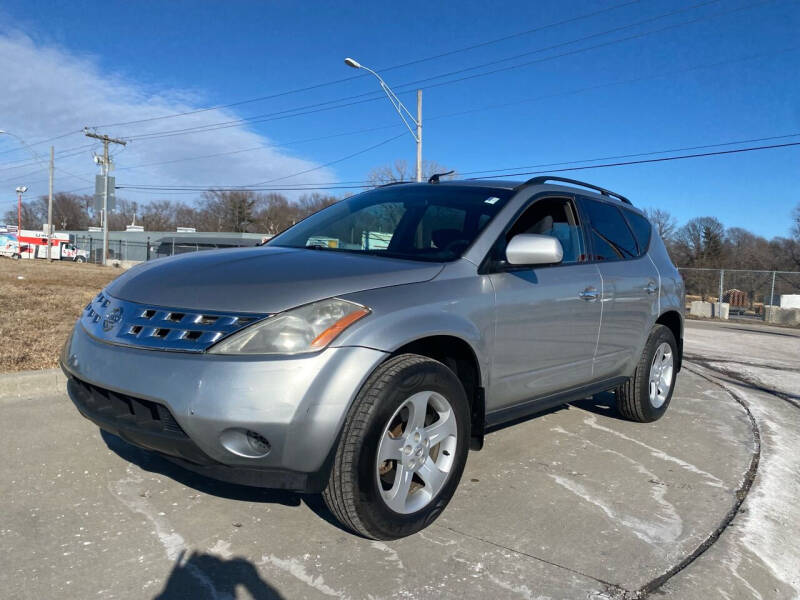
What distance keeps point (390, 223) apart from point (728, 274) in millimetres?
25278

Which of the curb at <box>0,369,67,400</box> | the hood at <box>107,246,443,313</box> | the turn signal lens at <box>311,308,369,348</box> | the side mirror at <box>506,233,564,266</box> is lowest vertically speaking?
the curb at <box>0,369,67,400</box>

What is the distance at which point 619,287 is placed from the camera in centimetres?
429

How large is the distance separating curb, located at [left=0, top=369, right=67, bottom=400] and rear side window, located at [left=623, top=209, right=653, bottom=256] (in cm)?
472

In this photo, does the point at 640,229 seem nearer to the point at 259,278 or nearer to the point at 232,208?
the point at 259,278

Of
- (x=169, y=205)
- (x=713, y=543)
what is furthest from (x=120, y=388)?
(x=169, y=205)

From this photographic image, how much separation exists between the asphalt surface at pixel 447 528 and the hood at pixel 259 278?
1.03 meters

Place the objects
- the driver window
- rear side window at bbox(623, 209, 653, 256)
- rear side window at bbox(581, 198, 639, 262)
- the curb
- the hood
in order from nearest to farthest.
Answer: the hood, the driver window, rear side window at bbox(581, 198, 639, 262), the curb, rear side window at bbox(623, 209, 653, 256)

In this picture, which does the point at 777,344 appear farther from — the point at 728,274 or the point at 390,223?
the point at 728,274

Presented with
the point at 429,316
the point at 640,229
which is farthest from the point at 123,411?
the point at 640,229

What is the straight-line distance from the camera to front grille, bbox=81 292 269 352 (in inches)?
95.4

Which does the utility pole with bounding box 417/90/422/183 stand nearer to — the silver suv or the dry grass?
the dry grass

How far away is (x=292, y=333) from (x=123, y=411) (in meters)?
0.82

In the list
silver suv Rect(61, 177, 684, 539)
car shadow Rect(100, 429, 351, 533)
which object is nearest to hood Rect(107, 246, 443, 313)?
silver suv Rect(61, 177, 684, 539)

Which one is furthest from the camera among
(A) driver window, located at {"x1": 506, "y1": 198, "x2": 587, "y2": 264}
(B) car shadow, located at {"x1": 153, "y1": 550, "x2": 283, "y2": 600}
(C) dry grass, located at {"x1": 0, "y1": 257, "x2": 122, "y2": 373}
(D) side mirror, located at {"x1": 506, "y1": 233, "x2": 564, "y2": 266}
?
(C) dry grass, located at {"x1": 0, "y1": 257, "x2": 122, "y2": 373}
